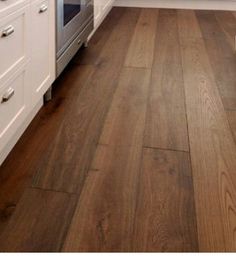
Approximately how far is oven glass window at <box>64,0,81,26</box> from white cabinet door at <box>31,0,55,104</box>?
0.25 m

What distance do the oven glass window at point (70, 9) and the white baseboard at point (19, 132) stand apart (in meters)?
0.60

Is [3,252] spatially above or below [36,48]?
below

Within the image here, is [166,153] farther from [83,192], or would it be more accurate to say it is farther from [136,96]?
[136,96]

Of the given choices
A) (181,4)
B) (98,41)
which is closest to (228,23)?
(181,4)

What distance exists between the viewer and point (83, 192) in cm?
142

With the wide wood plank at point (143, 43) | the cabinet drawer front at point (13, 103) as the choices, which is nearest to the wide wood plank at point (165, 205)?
the cabinet drawer front at point (13, 103)

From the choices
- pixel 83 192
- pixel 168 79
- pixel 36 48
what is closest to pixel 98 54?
pixel 168 79

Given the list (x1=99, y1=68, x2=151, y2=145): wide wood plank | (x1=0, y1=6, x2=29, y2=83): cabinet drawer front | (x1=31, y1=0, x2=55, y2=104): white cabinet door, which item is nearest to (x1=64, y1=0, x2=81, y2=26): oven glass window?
(x1=31, y1=0, x2=55, y2=104): white cabinet door

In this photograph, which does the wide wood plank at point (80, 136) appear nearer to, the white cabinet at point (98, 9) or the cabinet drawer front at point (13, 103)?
the cabinet drawer front at point (13, 103)

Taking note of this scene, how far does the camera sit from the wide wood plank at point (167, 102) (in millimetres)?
1815

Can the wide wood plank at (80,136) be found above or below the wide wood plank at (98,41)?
below

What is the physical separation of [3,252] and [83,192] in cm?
39

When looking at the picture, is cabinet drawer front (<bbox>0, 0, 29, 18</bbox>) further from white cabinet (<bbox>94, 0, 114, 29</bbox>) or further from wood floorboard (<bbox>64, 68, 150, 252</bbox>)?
white cabinet (<bbox>94, 0, 114, 29</bbox>)

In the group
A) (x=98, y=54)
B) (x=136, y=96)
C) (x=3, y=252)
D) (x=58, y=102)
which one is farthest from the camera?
(x=98, y=54)
